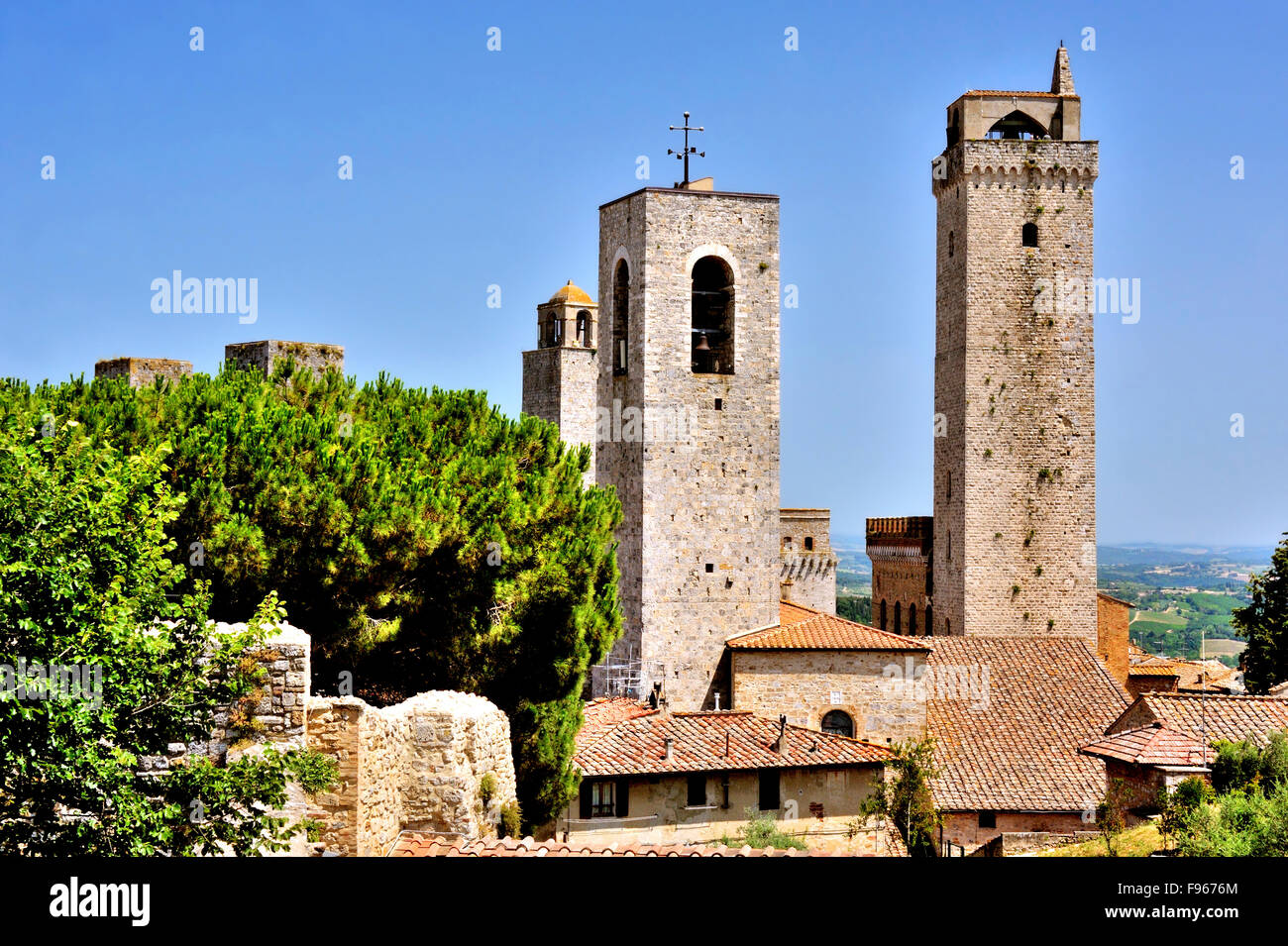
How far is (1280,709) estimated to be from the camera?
22281 millimetres

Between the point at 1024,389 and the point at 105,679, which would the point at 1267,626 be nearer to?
the point at 1024,389

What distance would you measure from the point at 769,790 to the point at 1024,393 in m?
18.9

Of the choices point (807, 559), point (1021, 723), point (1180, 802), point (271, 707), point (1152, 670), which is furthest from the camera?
point (807, 559)

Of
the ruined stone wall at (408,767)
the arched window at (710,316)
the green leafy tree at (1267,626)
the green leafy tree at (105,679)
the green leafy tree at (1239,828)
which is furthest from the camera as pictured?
the green leafy tree at (1267,626)

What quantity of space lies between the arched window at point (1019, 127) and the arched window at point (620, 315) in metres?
15.2

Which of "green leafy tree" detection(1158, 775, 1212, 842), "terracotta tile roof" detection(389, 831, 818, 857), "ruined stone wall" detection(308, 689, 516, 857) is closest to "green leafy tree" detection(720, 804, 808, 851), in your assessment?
"green leafy tree" detection(1158, 775, 1212, 842)

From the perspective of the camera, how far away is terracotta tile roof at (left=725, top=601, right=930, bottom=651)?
28.3 meters

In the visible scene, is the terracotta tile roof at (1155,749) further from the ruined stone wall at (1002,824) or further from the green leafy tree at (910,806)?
the ruined stone wall at (1002,824)

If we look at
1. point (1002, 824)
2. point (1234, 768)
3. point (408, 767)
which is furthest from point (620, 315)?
point (408, 767)

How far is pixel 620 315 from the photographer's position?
30.8 m

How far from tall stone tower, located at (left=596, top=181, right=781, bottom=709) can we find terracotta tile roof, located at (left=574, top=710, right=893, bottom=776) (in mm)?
3256

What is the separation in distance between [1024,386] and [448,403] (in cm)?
2271

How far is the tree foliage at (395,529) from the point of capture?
1593 cm

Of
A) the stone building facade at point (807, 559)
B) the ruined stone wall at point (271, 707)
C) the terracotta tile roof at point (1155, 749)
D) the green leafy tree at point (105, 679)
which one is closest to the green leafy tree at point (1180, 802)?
the terracotta tile roof at point (1155, 749)
